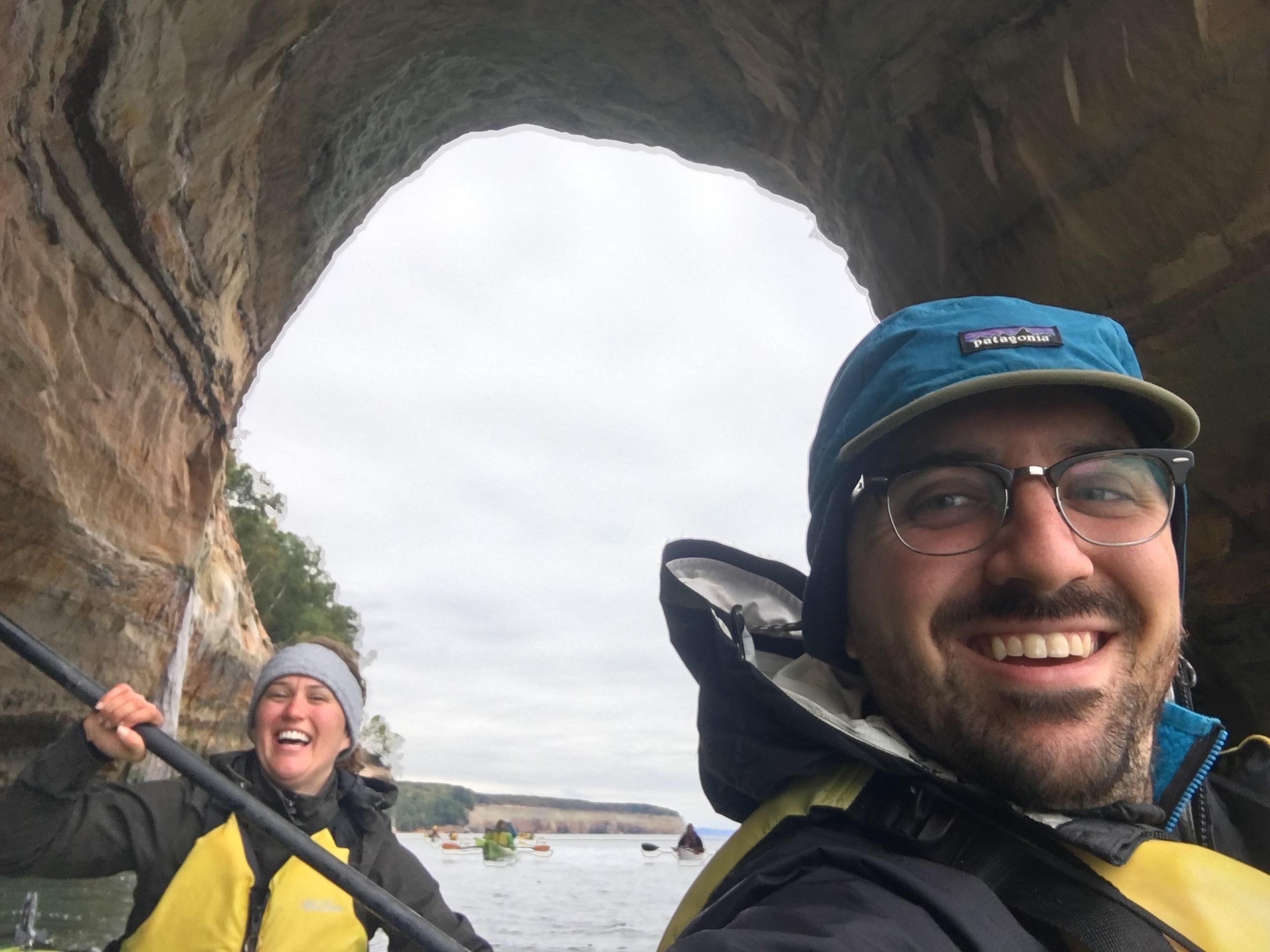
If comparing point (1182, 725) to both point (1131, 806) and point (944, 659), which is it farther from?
point (944, 659)

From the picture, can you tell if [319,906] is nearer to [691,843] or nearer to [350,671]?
[350,671]

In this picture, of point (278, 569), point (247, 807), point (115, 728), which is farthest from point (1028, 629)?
point (278, 569)

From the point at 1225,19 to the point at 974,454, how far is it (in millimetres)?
2592

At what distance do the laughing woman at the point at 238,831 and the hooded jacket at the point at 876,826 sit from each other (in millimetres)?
2197

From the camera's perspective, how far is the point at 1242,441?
3.07 m

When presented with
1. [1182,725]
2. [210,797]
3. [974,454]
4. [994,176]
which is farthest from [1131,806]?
[994,176]

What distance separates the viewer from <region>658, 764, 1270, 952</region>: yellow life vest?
97 centimetres

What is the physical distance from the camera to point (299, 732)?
10.4ft

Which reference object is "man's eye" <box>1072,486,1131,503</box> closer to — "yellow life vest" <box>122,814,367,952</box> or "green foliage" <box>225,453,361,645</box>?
"yellow life vest" <box>122,814,367,952</box>

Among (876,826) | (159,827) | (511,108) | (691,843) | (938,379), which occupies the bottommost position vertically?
(691,843)

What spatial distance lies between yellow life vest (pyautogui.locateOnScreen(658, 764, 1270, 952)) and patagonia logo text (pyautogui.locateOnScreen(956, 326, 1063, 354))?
1.99 ft

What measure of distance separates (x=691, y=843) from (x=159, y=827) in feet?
111

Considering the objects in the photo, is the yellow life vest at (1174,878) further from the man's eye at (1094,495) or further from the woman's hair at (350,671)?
the woman's hair at (350,671)

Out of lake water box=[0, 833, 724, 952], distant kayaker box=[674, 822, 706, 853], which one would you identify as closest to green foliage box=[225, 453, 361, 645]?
lake water box=[0, 833, 724, 952]
